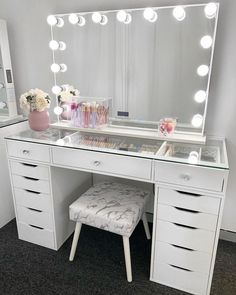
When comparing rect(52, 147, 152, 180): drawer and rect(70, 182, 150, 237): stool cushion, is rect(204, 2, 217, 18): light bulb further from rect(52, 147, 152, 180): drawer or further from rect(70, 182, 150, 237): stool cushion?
rect(70, 182, 150, 237): stool cushion

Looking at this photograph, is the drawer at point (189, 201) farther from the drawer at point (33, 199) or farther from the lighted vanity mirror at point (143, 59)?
the drawer at point (33, 199)

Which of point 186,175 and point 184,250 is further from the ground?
point 186,175

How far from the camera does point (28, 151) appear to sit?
5.33 feet

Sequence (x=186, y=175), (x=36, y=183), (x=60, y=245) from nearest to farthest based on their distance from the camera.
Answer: (x=186, y=175) < (x=36, y=183) < (x=60, y=245)

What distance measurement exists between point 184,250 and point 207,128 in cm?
80

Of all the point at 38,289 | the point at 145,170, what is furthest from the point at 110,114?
the point at 38,289

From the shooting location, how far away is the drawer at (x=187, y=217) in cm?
130

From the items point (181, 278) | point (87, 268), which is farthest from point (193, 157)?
point (87, 268)

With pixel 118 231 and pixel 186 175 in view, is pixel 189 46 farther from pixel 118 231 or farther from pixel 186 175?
pixel 118 231

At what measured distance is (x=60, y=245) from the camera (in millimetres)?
1816

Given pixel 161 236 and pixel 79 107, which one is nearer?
pixel 161 236

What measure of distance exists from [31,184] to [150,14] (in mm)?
1353

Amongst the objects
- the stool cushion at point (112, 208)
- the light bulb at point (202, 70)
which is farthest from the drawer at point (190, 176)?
the light bulb at point (202, 70)

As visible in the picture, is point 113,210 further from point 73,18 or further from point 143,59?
point 73,18
